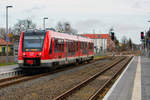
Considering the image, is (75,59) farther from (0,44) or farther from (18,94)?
(0,44)

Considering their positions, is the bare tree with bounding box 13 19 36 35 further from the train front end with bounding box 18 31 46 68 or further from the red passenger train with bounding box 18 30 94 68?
the train front end with bounding box 18 31 46 68

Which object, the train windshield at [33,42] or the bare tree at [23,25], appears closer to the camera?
the train windshield at [33,42]

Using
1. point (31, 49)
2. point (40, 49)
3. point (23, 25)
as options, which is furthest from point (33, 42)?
point (23, 25)

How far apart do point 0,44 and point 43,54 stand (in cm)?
3926

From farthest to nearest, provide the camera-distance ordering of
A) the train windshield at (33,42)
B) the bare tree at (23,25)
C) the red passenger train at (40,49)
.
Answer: the bare tree at (23,25) < the train windshield at (33,42) < the red passenger train at (40,49)

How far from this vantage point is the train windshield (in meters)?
17.0

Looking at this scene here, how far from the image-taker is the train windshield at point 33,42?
55.9 feet

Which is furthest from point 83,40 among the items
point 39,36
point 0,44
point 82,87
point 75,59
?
point 0,44

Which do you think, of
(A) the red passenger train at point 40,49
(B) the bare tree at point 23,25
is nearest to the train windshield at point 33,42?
(A) the red passenger train at point 40,49

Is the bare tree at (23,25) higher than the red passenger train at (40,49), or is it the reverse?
the bare tree at (23,25)

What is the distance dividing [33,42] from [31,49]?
0.54 metres

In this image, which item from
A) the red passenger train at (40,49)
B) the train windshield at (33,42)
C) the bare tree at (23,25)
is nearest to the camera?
the red passenger train at (40,49)

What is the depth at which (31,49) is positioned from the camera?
55.9 ft

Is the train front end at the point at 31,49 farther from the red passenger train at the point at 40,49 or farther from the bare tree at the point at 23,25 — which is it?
the bare tree at the point at 23,25
